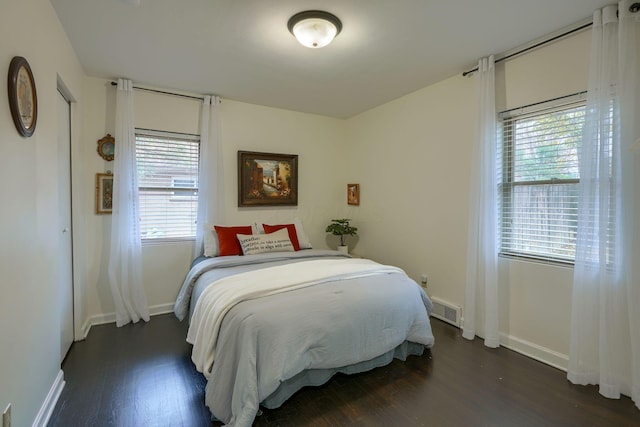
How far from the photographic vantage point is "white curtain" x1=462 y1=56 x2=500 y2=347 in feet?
8.61

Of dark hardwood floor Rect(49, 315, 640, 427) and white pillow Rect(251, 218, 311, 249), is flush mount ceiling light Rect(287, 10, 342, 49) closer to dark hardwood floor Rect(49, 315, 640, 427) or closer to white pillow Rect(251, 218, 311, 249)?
white pillow Rect(251, 218, 311, 249)

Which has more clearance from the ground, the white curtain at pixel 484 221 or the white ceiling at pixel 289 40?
the white ceiling at pixel 289 40

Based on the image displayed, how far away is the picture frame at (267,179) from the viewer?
3865 mm

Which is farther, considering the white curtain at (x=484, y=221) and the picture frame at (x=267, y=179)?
the picture frame at (x=267, y=179)

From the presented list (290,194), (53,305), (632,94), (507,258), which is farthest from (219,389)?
(632,94)

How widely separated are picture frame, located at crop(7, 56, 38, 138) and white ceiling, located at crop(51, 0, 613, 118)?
0.78 m

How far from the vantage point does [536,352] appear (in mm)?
2457

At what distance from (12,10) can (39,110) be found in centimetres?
52

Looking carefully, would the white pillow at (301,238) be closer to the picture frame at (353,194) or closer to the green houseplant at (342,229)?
the green houseplant at (342,229)

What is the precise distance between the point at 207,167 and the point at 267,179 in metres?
0.80

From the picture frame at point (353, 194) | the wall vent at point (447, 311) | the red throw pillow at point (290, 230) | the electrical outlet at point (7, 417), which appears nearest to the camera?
the electrical outlet at point (7, 417)

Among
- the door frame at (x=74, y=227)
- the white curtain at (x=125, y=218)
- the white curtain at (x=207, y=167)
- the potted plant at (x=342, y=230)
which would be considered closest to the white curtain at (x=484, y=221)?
the potted plant at (x=342, y=230)

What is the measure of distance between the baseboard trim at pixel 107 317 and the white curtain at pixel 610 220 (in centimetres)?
376

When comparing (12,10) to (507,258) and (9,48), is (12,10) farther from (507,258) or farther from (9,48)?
(507,258)
